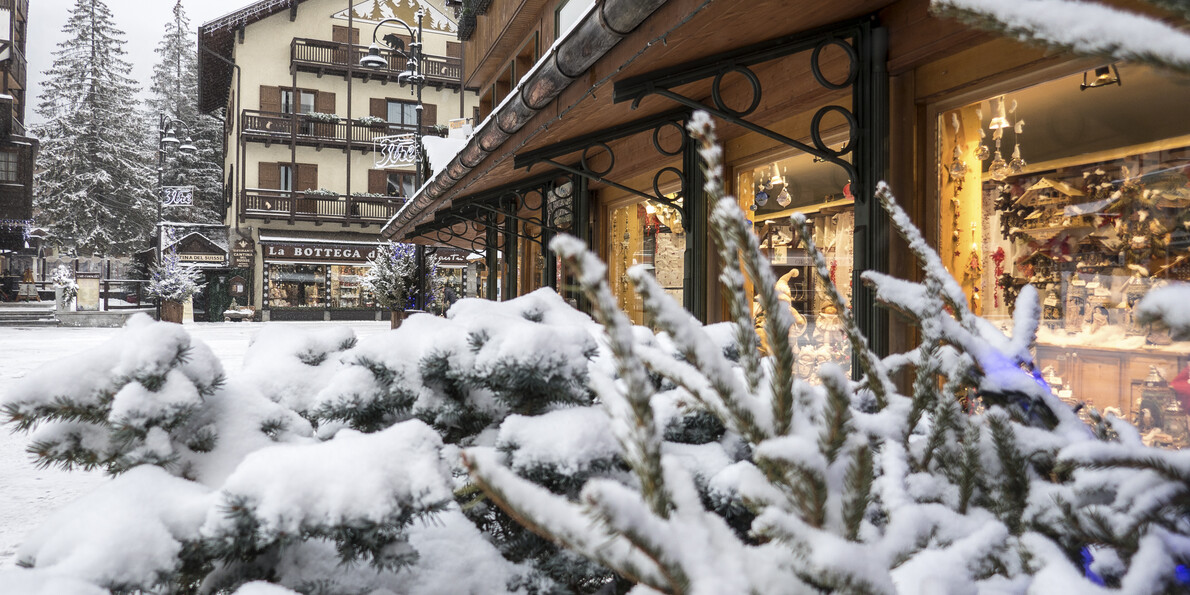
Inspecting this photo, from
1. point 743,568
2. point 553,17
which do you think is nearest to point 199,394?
point 743,568

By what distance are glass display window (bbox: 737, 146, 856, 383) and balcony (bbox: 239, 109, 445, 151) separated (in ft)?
83.0

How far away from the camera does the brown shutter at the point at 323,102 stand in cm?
2948

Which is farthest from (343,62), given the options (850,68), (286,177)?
(850,68)

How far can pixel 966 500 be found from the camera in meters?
0.86

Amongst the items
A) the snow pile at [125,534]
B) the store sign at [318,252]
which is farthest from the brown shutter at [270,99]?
the snow pile at [125,534]

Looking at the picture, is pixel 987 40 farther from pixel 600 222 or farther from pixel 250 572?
pixel 600 222

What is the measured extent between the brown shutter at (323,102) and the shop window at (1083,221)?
98.7 ft

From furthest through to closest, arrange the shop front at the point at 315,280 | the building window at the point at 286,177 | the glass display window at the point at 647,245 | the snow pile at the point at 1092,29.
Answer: the building window at the point at 286,177, the shop front at the point at 315,280, the glass display window at the point at 647,245, the snow pile at the point at 1092,29

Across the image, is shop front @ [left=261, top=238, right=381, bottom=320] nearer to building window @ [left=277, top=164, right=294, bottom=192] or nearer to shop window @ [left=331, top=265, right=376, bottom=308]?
shop window @ [left=331, top=265, right=376, bottom=308]

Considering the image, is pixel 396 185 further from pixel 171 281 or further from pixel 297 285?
pixel 171 281

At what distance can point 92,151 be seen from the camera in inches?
1481

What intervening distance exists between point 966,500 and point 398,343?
1.09m

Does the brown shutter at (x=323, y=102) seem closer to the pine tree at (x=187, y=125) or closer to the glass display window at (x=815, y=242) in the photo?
the pine tree at (x=187, y=125)

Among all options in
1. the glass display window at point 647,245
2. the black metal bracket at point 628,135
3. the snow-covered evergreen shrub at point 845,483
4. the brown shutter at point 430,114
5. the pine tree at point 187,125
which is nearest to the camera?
the snow-covered evergreen shrub at point 845,483
